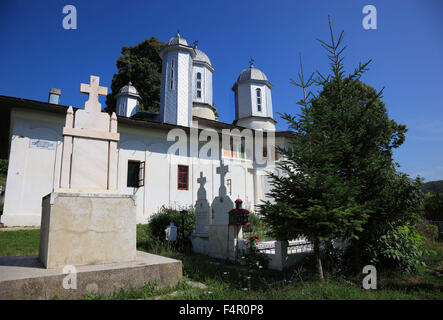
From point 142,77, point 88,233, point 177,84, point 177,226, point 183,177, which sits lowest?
point 177,226

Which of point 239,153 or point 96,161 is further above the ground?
point 239,153

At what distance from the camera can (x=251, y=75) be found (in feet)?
86.9

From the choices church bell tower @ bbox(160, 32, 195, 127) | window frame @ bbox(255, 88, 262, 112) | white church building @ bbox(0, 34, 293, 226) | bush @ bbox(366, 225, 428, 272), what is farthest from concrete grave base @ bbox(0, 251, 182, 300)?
window frame @ bbox(255, 88, 262, 112)

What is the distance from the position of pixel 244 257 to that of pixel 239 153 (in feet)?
45.3

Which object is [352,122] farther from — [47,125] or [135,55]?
[135,55]

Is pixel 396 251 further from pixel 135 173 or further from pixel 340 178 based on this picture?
pixel 135 173

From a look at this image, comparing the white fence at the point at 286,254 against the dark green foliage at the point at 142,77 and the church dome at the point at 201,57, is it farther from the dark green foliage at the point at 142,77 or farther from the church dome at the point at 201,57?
the dark green foliage at the point at 142,77

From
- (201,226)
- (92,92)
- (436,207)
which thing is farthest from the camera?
(436,207)

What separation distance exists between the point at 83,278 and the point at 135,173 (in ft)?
42.3

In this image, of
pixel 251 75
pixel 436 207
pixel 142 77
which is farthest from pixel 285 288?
pixel 142 77

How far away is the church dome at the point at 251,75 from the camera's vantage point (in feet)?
87.2

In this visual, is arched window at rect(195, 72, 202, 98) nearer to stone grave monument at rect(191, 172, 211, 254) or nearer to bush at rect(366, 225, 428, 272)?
stone grave monument at rect(191, 172, 211, 254)
